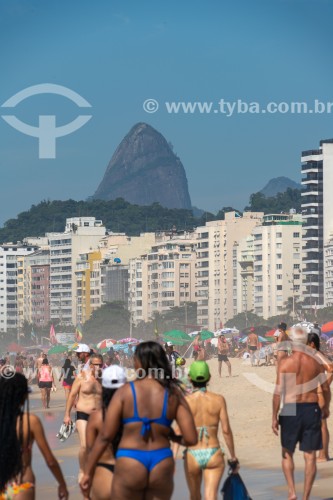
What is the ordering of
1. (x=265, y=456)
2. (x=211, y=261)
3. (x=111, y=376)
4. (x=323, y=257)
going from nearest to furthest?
(x=111, y=376), (x=265, y=456), (x=323, y=257), (x=211, y=261)

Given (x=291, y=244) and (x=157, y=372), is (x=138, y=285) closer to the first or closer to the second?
(x=291, y=244)

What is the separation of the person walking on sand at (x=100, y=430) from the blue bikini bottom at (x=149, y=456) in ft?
0.74

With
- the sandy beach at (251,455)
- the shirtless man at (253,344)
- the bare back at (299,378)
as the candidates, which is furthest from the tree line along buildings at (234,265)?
the bare back at (299,378)

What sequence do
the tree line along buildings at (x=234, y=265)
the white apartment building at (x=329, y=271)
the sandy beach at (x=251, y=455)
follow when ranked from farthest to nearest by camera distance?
the tree line along buildings at (x=234, y=265), the white apartment building at (x=329, y=271), the sandy beach at (x=251, y=455)

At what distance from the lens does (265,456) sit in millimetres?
15219

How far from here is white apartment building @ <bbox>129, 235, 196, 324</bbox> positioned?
182 meters

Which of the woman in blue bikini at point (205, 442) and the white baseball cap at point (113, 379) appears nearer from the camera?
the white baseball cap at point (113, 379)

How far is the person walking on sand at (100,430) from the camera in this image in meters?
7.46

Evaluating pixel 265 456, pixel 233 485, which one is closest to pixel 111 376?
pixel 233 485

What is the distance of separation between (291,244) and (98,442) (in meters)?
165

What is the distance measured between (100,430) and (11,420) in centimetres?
76

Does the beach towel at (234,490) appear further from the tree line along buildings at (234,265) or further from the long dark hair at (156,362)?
the tree line along buildings at (234,265)

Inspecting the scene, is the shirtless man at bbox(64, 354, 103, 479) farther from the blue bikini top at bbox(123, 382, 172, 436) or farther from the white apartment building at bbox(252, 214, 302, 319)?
the white apartment building at bbox(252, 214, 302, 319)

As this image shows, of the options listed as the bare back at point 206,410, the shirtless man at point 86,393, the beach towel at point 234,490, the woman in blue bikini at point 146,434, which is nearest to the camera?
the woman in blue bikini at point 146,434
